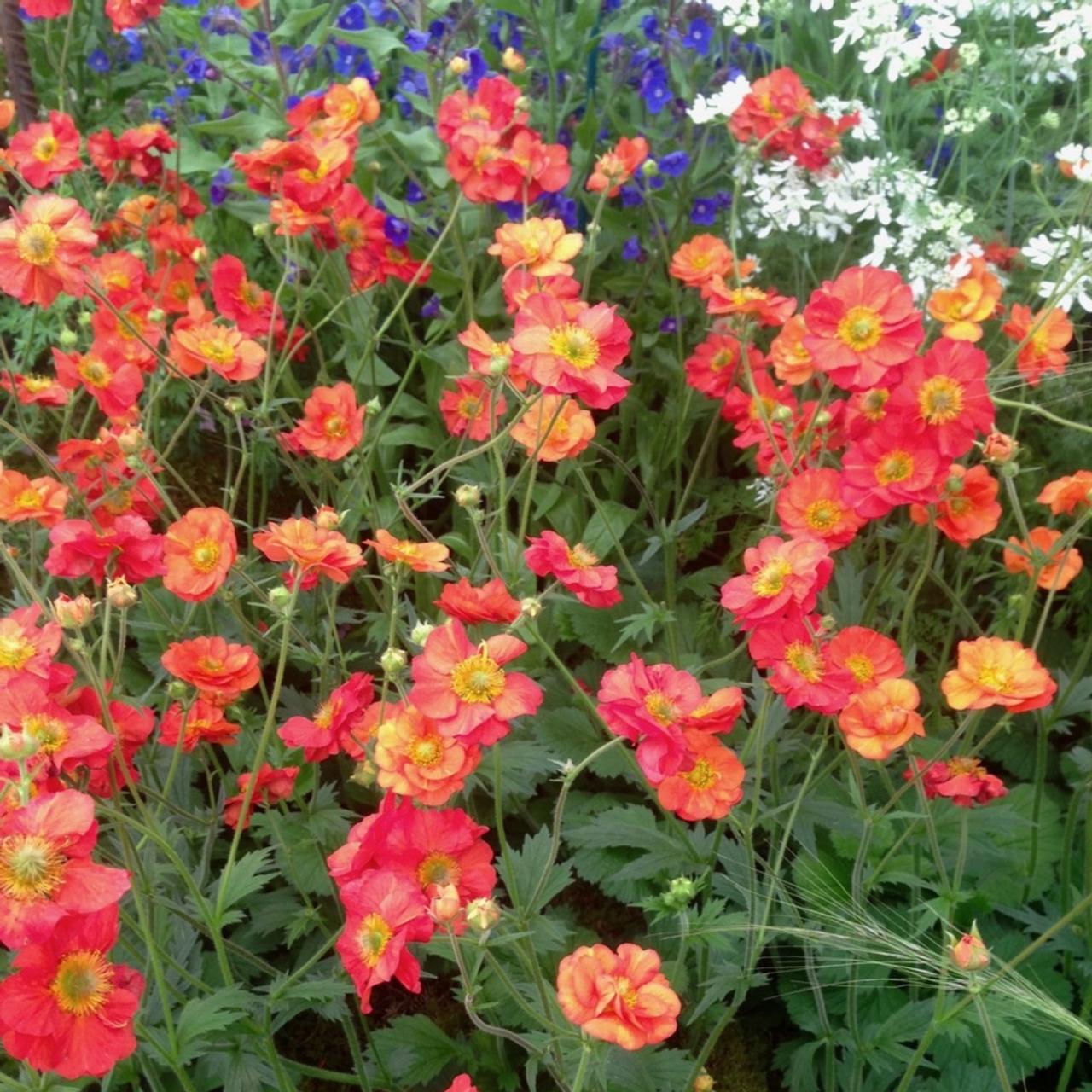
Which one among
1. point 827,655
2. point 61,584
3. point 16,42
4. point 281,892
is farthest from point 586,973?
point 16,42

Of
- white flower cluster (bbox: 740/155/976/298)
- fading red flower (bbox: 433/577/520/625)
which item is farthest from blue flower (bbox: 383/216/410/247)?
fading red flower (bbox: 433/577/520/625)

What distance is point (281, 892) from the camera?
1905mm

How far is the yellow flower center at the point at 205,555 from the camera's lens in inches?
63.2

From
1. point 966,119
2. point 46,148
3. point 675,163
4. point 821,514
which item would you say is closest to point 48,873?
point 821,514

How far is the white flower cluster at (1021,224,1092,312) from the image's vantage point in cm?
186

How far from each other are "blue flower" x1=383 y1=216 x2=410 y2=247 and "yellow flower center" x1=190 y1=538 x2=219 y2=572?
4.06ft

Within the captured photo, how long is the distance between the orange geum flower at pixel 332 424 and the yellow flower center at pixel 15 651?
0.78m

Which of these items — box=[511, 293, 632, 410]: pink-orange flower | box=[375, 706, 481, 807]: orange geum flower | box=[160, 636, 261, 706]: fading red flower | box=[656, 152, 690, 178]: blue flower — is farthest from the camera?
box=[656, 152, 690, 178]: blue flower

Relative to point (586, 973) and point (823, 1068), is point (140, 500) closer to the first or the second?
point (586, 973)

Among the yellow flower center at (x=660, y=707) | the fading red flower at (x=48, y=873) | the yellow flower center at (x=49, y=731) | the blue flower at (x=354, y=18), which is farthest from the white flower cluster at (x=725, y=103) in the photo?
the fading red flower at (x=48, y=873)

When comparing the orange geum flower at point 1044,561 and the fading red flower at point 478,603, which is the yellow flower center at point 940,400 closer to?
the orange geum flower at point 1044,561

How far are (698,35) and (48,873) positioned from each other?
243 centimetres

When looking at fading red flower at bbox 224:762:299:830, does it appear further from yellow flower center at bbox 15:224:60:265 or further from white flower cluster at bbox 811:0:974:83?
white flower cluster at bbox 811:0:974:83

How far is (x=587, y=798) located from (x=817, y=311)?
1.00 meters
